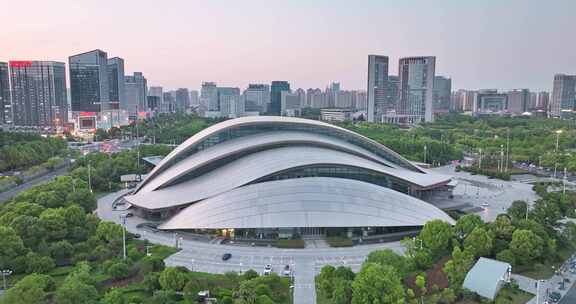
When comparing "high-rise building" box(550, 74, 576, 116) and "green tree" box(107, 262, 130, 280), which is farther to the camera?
"high-rise building" box(550, 74, 576, 116)

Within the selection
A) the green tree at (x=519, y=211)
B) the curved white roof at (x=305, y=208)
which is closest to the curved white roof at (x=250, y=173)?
the curved white roof at (x=305, y=208)

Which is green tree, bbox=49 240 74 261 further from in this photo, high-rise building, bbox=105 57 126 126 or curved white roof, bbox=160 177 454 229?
high-rise building, bbox=105 57 126 126

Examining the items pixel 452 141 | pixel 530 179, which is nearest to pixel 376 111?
pixel 452 141

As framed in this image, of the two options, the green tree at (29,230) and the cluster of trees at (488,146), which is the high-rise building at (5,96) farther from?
the green tree at (29,230)

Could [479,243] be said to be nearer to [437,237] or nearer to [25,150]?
[437,237]

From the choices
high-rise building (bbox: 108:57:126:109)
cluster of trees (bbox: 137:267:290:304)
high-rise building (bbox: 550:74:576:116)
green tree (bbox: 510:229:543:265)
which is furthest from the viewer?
high-rise building (bbox: 550:74:576:116)

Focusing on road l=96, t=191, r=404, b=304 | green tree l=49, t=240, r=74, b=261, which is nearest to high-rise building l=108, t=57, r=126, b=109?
green tree l=49, t=240, r=74, b=261

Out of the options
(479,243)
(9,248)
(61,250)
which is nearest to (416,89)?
(479,243)
